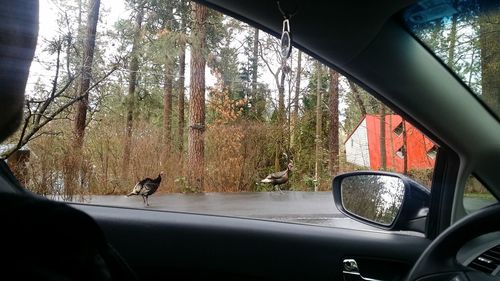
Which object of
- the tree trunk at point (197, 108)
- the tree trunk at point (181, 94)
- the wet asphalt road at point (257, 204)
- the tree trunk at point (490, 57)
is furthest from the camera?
the tree trunk at point (181, 94)

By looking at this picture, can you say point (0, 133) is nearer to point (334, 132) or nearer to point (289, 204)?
point (289, 204)

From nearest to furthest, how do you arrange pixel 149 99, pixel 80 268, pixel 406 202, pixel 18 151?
1. pixel 80 268
2. pixel 406 202
3. pixel 18 151
4. pixel 149 99

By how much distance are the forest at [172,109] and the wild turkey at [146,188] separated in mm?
56

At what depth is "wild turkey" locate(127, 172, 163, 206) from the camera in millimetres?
2800

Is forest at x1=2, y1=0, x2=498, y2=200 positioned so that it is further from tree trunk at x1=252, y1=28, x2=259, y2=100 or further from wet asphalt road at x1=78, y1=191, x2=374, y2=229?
wet asphalt road at x1=78, y1=191, x2=374, y2=229

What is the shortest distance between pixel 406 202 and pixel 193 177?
152 centimetres

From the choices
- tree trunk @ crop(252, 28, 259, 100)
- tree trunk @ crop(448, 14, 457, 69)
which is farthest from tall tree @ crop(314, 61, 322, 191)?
tree trunk @ crop(448, 14, 457, 69)

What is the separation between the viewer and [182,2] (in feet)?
8.59

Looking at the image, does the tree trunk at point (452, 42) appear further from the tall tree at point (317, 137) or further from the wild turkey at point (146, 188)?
the wild turkey at point (146, 188)

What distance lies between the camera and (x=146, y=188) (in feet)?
9.45

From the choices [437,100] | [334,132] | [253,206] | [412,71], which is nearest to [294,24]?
[412,71]

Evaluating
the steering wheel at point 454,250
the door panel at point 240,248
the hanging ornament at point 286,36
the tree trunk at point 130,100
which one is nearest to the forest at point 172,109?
the tree trunk at point 130,100

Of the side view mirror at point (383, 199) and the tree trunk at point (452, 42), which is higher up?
the tree trunk at point (452, 42)

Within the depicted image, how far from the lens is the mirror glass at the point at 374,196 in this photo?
2092 millimetres
